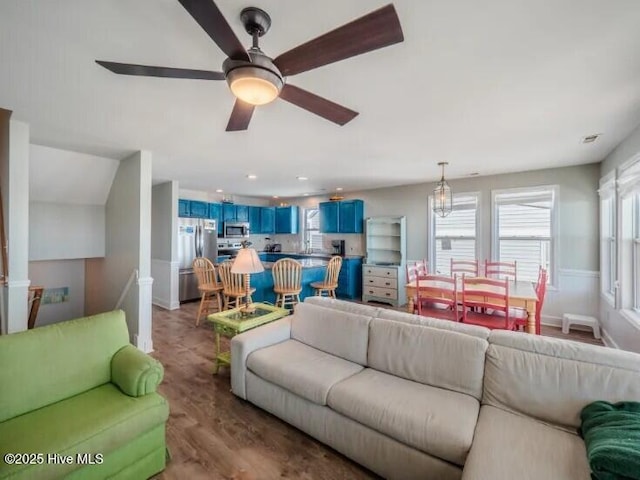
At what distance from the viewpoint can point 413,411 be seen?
1618 millimetres

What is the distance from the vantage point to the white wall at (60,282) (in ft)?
14.7

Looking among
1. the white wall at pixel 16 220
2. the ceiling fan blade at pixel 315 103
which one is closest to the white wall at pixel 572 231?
the ceiling fan blade at pixel 315 103

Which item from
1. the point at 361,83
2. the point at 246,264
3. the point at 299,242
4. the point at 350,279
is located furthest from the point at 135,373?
the point at 299,242

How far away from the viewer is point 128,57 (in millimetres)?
1668

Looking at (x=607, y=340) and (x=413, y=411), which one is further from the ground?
(x=413, y=411)

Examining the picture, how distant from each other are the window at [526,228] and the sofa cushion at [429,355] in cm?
361


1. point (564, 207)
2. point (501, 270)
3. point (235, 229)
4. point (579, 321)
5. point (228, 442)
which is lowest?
point (228, 442)

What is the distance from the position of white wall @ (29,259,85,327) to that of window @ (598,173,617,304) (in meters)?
7.64

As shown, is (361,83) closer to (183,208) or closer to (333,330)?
(333,330)

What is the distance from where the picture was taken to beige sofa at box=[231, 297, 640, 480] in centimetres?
141

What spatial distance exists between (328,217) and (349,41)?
573 cm

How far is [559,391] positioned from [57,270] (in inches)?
249

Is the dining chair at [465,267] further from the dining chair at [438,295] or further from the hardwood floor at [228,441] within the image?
the hardwood floor at [228,441]

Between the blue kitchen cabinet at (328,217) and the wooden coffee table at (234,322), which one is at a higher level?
the blue kitchen cabinet at (328,217)
